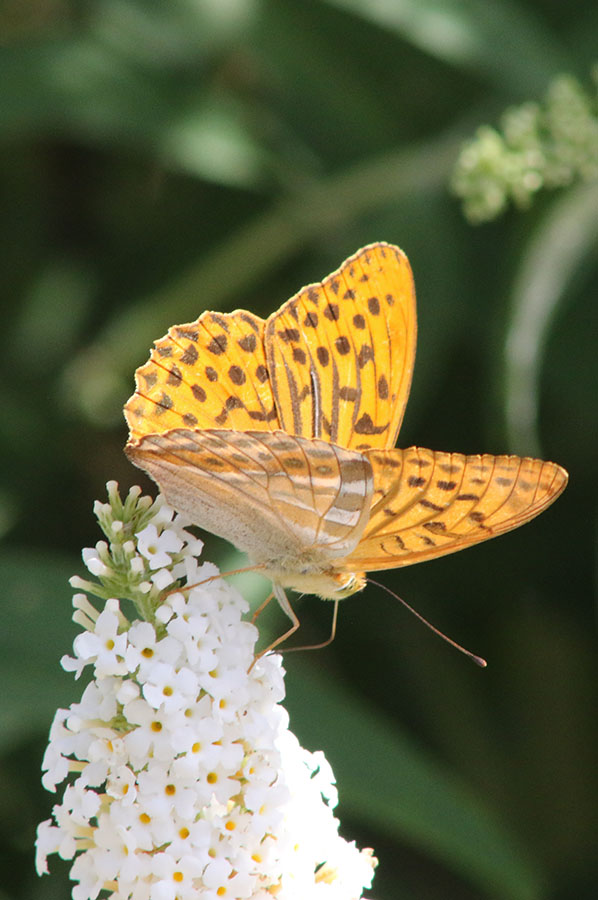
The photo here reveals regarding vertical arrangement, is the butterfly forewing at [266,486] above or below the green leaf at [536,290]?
below

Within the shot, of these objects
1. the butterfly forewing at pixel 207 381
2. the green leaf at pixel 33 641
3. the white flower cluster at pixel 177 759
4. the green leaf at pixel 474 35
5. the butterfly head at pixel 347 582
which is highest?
the green leaf at pixel 474 35

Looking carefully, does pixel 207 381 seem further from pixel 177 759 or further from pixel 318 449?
pixel 177 759

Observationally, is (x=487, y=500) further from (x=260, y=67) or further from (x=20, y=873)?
(x=260, y=67)

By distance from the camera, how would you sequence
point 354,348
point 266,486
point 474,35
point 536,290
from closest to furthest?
point 266,486, point 354,348, point 536,290, point 474,35

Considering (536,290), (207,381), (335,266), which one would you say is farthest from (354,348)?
(335,266)

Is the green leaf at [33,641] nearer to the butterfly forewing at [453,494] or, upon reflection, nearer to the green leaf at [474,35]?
the butterfly forewing at [453,494]

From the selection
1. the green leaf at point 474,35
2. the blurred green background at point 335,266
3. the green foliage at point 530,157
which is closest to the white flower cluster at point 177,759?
the blurred green background at point 335,266

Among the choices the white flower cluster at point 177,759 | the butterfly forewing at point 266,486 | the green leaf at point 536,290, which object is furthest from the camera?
the green leaf at point 536,290
